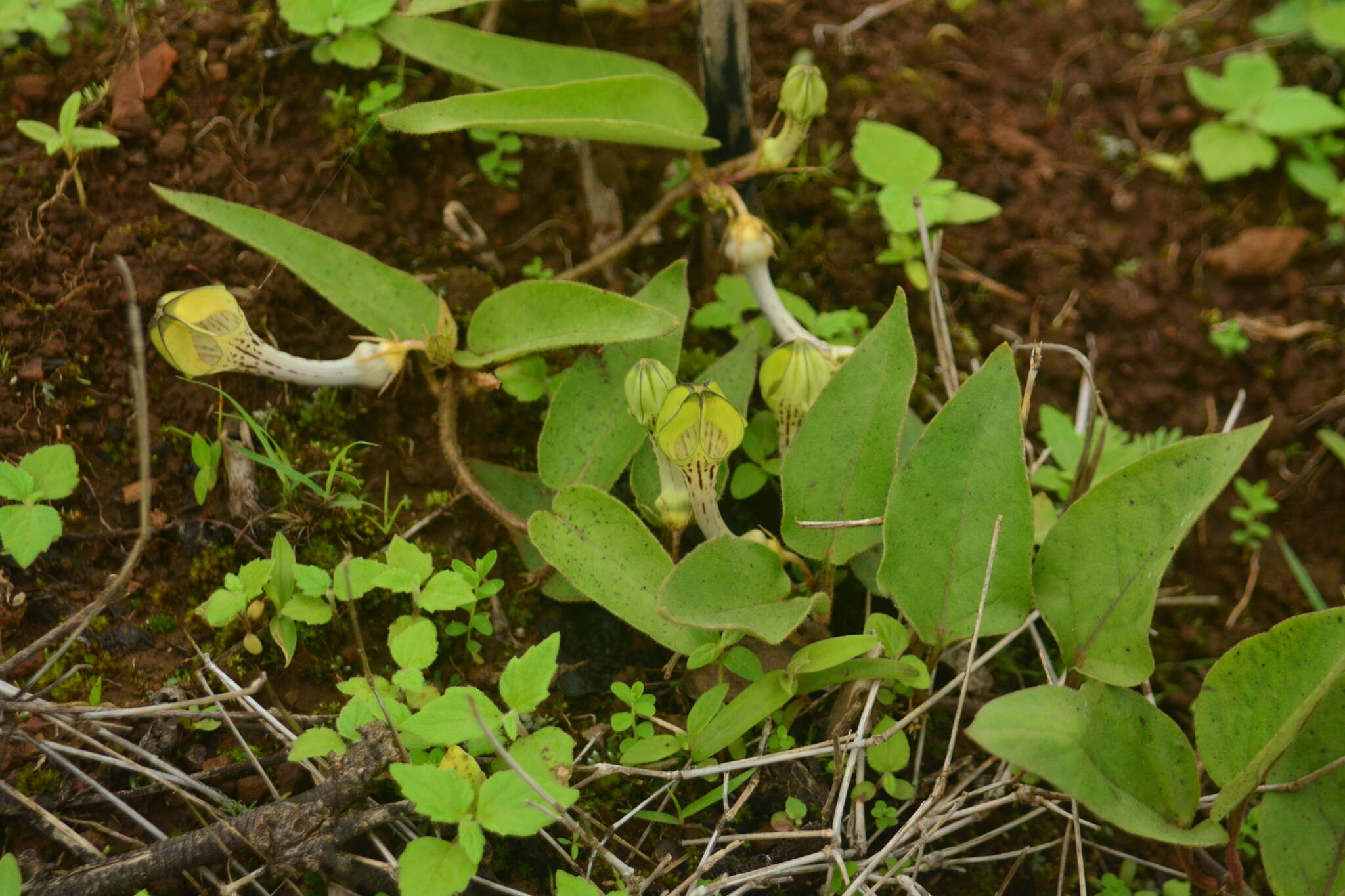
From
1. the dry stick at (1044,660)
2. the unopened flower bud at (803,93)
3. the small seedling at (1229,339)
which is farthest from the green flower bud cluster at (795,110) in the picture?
the small seedling at (1229,339)

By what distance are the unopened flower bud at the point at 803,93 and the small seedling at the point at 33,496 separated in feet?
4.64

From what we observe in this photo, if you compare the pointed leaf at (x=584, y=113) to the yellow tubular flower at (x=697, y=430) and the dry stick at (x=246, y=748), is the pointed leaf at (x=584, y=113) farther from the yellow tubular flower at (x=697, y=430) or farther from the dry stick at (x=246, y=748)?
the dry stick at (x=246, y=748)

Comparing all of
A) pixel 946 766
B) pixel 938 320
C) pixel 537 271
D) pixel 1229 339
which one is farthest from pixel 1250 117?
pixel 946 766

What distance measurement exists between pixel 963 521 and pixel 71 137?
1.78m

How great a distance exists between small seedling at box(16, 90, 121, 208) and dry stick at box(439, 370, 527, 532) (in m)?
0.79

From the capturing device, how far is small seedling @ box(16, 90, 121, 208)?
1.90 metres

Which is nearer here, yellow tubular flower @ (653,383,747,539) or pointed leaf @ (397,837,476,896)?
pointed leaf @ (397,837,476,896)

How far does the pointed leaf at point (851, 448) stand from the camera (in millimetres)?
1622

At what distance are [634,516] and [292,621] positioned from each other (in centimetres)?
58

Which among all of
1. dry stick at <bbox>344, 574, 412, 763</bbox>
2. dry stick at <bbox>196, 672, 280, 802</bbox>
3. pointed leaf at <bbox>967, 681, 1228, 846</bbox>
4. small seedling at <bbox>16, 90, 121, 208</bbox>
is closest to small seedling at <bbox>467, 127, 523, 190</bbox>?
small seedling at <bbox>16, 90, 121, 208</bbox>

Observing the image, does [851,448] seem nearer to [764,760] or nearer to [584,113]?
[764,760]

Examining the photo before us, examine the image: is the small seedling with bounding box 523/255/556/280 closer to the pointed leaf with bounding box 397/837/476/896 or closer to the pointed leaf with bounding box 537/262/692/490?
the pointed leaf with bounding box 537/262/692/490

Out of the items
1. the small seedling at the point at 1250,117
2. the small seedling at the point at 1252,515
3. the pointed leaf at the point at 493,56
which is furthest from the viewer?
the small seedling at the point at 1250,117

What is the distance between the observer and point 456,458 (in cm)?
180
